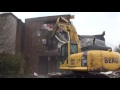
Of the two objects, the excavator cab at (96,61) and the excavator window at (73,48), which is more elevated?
the excavator window at (73,48)

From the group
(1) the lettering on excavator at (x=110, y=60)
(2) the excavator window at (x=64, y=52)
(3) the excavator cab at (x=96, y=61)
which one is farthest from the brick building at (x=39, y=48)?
(1) the lettering on excavator at (x=110, y=60)

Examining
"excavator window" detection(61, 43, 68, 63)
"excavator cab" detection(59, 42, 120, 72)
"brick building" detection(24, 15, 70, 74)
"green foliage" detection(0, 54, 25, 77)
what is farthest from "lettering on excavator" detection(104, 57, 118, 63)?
"brick building" detection(24, 15, 70, 74)

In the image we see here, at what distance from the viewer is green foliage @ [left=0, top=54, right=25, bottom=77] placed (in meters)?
15.8

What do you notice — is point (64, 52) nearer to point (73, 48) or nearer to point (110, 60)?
point (73, 48)

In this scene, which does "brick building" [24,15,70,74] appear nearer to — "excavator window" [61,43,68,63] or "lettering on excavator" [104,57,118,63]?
"excavator window" [61,43,68,63]

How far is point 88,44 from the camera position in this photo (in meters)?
11.8

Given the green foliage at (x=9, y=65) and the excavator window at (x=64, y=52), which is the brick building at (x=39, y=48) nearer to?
the green foliage at (x=9, y=65)

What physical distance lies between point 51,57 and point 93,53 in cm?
1676

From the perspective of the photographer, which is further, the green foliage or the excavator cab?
the green foliage

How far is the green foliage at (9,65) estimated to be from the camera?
15773mm

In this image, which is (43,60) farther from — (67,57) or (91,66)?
(91,66)

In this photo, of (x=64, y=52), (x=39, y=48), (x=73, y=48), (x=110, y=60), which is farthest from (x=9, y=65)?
(x=39, y=48)

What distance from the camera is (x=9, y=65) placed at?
1645cm

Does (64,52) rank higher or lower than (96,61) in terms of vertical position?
higher
